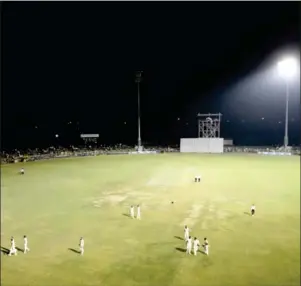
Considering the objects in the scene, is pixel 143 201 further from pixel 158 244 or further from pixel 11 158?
pixel 11 158

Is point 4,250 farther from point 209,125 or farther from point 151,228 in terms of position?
point 209,125

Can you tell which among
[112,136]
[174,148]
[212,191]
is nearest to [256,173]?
[212,191]

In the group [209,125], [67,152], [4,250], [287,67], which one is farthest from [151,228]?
[209,125]

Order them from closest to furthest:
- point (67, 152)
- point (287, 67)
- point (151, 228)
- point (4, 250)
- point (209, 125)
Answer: point (4, 250) → point (151, 228) → point (287, 67) → point (67, 152) → point (209, 125)

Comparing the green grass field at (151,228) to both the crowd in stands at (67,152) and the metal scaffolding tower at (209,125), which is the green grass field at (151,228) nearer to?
the crowd in stands at (67,152)

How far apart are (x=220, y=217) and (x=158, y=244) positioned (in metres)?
5.60

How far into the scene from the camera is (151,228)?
17.9m

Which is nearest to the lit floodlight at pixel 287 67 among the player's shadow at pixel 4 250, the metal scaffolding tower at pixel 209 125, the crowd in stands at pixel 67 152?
the metal scaffolding tower at pixel 209 125

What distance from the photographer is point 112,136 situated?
72.4 m

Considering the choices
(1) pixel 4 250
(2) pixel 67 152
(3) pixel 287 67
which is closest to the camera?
(1) pixel 4 250

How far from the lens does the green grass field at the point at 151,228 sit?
12.4 meters

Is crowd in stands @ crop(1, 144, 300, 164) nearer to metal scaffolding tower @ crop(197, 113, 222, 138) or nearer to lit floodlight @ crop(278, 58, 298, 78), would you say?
metal scaffolding tower @ crop(197, 113, 222, 138)

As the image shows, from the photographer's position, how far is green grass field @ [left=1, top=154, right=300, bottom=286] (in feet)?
40.8

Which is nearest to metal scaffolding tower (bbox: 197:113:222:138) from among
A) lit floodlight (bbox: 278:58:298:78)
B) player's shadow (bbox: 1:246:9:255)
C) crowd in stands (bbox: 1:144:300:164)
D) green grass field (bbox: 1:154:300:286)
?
crowd in stands (bbox: 1:144:300:164)
